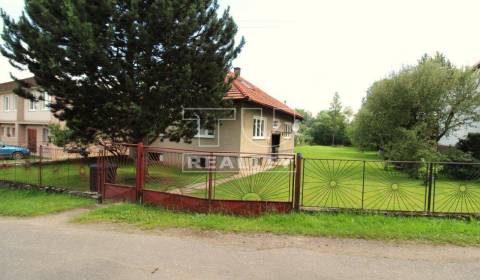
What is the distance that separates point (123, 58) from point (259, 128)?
896 centimetres

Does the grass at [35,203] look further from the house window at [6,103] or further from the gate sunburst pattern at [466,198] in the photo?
the house window at [6,103]

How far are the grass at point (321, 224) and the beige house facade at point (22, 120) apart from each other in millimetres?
20799

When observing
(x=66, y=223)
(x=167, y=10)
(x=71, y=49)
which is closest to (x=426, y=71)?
(x=167, y=10)

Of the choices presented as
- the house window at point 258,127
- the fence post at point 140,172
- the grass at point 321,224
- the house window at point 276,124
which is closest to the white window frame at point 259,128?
the house window at point 258,127

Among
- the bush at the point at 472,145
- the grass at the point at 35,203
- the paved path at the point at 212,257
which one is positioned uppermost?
the bush at the point at 472,145

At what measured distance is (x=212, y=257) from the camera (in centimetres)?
465

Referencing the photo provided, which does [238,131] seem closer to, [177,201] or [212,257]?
[177,201]

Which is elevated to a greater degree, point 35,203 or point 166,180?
point 166,180

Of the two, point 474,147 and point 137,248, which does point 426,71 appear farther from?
point 137,248

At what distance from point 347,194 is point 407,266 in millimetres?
5729

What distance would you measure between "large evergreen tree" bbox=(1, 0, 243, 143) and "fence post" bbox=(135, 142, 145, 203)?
7.33ft

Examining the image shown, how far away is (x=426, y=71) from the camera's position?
16984mm

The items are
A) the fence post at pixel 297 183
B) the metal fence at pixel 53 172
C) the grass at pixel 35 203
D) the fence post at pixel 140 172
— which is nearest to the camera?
the fence post at pixel 297 183

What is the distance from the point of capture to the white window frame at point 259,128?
16.6 metres
